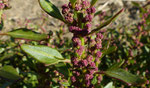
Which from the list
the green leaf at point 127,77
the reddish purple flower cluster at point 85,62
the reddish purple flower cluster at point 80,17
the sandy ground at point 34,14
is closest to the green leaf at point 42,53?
the reddish purple flower cluster at point 85,62

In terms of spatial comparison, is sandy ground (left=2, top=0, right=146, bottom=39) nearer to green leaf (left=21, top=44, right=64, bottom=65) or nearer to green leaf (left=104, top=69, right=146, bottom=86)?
green leaf (left=21, top=44, right=64, bottom=65)

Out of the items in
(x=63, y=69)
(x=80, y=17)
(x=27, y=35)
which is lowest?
(x=63, y=69)

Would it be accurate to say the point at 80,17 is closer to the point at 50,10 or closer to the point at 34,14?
the point at 50,10

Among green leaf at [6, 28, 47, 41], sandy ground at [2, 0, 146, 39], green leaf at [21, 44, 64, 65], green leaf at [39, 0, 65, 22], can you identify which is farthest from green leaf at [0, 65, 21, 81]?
sandy ground at [2, 0, 146, 39]

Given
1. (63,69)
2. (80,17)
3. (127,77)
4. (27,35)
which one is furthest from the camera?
(63,69)

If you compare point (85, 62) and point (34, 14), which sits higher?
point (34, 14)

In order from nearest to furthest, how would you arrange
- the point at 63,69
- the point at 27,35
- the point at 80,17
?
the point at 80,17 → the point at 27,35 → the point at 63,69

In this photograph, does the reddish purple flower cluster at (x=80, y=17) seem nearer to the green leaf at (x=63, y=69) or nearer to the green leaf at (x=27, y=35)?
the green leaf at (x=27, y=35)

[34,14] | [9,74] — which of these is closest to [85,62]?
[9,74]

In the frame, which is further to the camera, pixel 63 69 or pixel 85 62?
pixel 63 69
